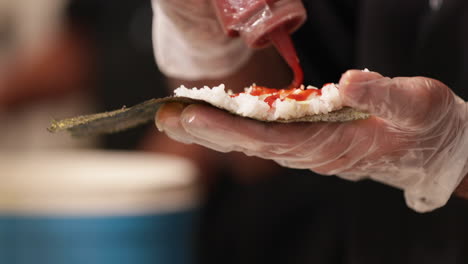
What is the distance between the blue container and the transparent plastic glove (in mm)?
933

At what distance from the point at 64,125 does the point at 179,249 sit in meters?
1.19

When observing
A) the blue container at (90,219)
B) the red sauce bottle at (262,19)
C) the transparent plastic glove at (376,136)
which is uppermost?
the red sauce bottle at (262,19)

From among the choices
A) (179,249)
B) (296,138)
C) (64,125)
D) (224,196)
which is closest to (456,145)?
(296,138)

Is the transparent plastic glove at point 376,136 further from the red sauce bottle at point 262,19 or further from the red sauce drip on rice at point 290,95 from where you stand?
the red sauce bottle at point 262,19

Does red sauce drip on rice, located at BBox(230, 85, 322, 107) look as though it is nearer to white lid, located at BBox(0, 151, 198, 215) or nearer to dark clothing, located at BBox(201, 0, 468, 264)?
dark clothing, located at BBox(201, 0, 468, 264)

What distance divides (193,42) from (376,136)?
72 cm

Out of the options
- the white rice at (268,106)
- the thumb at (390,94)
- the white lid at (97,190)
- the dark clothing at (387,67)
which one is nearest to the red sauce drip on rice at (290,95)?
the white rice at (268,106)

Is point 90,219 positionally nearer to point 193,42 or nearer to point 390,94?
point 193,42

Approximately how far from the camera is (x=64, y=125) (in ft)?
3.35

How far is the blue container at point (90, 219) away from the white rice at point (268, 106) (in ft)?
3.45

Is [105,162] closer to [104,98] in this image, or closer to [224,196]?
[224,196]

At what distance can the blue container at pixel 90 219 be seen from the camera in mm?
1956

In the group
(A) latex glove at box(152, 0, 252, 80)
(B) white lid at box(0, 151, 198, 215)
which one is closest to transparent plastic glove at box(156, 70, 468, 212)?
(A) latex glove at box(152, 0, 252, 80)

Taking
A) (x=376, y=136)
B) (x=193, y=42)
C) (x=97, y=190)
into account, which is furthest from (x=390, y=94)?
(x=97, y=190)
